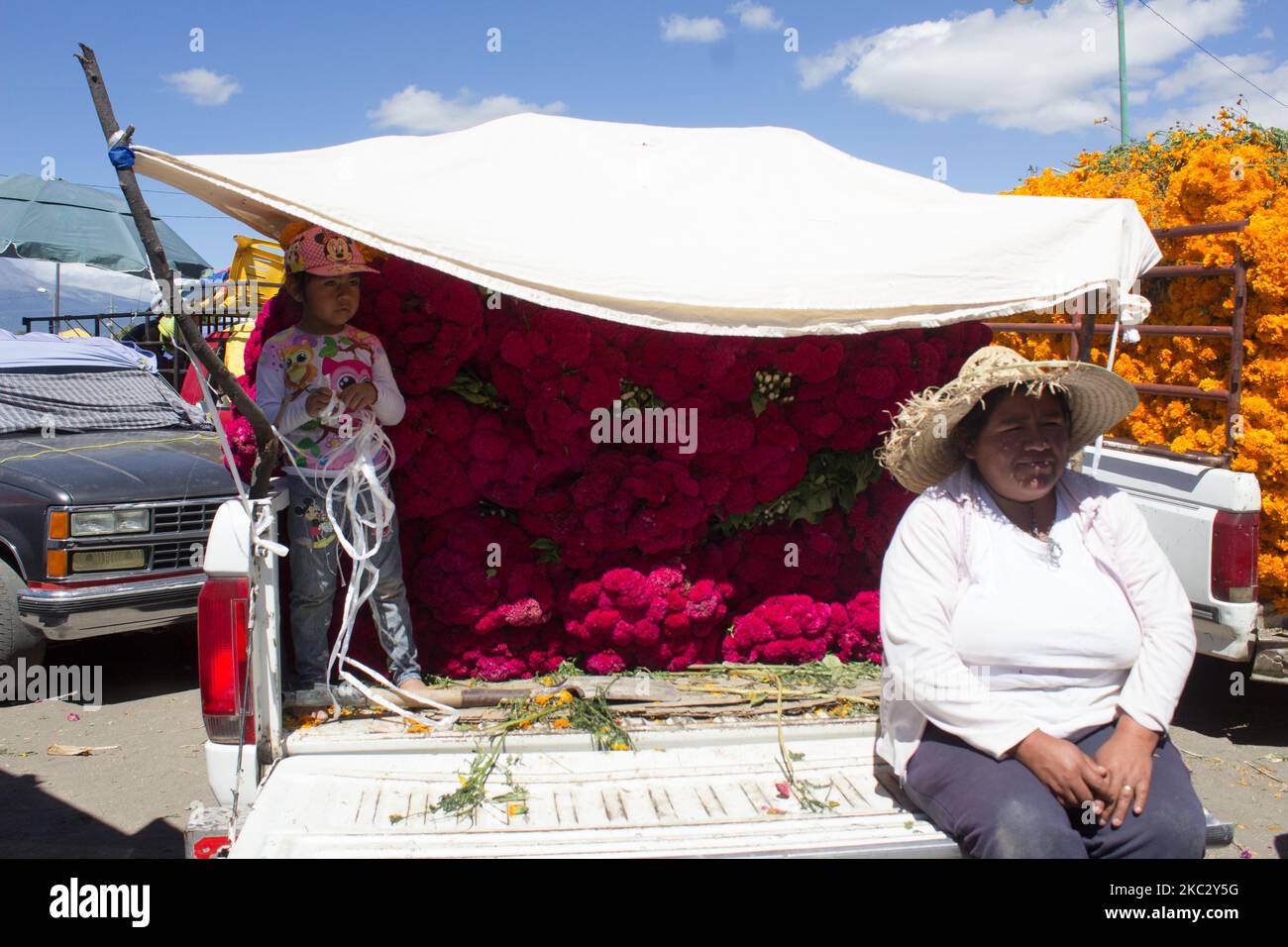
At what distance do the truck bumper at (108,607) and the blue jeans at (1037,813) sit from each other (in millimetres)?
4319

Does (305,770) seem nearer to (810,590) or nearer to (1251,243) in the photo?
(810,590)

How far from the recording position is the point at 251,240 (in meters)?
4.41

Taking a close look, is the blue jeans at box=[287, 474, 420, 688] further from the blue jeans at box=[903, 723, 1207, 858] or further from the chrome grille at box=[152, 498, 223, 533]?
the chrome grille at box=[152, 498, 223, 533]

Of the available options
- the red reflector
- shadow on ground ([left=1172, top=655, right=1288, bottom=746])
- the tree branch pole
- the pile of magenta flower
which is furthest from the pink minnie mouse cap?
shadow on ground ([left=1172, top=655, right=1288, bottom=746])

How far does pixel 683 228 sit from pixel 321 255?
51.7 inches

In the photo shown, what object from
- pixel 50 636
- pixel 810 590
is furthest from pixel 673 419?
pixel 50 636

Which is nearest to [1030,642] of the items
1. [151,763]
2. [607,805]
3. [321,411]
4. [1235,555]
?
[607,805]

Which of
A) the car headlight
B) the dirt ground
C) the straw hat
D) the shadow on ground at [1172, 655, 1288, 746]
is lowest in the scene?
the dirt ground

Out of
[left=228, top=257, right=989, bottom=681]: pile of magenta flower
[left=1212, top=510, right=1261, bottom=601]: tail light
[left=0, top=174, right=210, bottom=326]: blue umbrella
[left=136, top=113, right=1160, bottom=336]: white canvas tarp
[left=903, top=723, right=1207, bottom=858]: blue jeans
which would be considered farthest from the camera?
[left=0, top=174, right=210, bottom=326]: blue umbrella

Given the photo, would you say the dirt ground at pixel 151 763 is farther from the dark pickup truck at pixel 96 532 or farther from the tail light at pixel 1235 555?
the tail light at pixel 1235 555

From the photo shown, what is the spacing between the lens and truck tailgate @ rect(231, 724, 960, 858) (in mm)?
Answer: 2758

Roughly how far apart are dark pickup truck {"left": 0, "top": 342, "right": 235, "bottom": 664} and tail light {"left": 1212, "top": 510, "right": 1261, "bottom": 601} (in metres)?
5.45

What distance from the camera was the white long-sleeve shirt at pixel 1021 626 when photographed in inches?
114

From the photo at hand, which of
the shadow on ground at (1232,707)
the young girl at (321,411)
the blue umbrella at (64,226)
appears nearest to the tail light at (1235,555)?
the shadow on ground at (1232,707)
